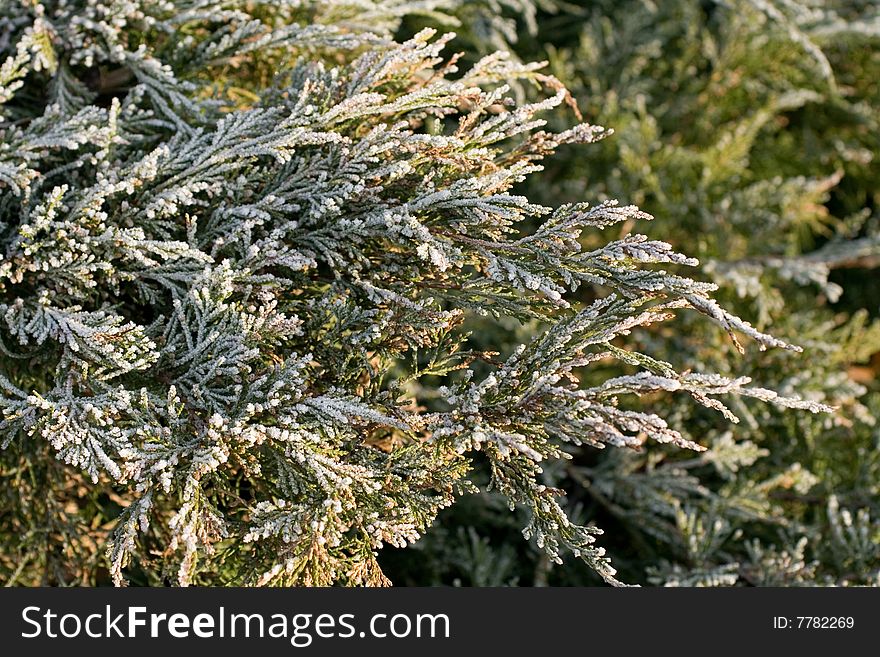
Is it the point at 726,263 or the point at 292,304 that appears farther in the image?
the point at 726,263

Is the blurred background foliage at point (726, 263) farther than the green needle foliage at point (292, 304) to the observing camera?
Yes

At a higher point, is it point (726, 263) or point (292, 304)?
point (292, 304)

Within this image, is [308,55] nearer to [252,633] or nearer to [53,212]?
[53,212]

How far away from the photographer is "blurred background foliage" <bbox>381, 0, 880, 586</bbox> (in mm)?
3643

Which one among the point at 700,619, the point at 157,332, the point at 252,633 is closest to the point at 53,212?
the point at 157,332

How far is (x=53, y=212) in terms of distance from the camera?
2.30 m

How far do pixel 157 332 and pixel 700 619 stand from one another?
6.82 feet

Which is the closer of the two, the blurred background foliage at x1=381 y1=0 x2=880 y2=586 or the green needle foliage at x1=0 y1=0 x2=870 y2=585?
the green needle foliage at x1=0 y1=0 x2=870 y2=585

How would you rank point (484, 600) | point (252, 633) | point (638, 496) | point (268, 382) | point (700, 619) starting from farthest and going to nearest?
point (638, 496) < point (700, 619) < point (484, 600) < point (252, 633) < point (268, 382)

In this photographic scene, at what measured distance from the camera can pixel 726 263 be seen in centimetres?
408

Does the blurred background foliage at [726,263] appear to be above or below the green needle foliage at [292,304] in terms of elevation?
below

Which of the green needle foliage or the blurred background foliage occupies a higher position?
the green needle foliage

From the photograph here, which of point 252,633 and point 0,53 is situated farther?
point 0,53

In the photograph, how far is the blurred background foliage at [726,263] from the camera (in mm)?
3643
